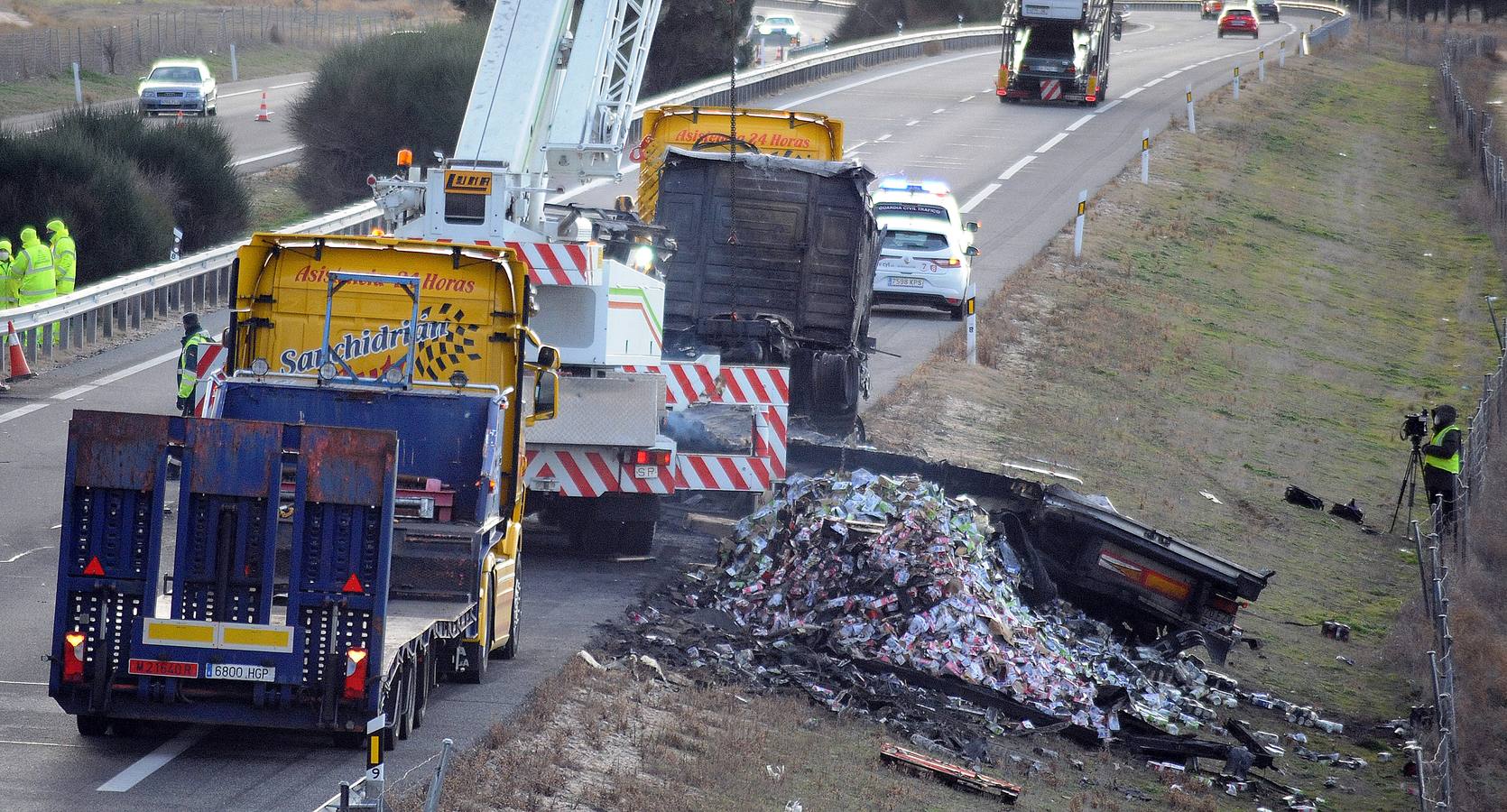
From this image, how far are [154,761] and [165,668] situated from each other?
1.81 ft

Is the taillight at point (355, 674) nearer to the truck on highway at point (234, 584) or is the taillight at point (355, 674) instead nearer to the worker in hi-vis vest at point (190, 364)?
the truck on highway at point (234, 584)

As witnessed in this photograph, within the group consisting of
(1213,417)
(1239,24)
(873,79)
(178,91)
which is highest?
(1239,24)

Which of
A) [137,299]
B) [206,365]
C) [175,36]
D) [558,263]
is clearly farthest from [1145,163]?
[175,36]

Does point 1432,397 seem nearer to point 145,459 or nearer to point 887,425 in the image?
point 887,425

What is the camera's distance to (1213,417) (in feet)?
84.0

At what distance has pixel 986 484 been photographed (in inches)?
586

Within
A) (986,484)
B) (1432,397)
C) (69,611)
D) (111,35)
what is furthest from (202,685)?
(111,35)

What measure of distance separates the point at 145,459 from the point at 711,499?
8.46 meters

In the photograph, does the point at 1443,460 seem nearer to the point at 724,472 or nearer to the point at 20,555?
the point at 724,472

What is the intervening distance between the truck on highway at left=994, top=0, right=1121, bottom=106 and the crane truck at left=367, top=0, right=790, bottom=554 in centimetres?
3052

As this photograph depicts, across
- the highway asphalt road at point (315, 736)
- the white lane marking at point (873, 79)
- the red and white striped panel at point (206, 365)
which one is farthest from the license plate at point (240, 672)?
the white lane marking at point (873, 79)

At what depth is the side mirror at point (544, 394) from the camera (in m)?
11.3

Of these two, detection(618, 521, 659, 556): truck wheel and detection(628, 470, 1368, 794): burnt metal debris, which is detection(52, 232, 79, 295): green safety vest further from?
detection(628, 470, 1368, 794): burnt metal debris

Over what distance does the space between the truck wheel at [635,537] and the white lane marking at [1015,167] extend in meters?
24.7
